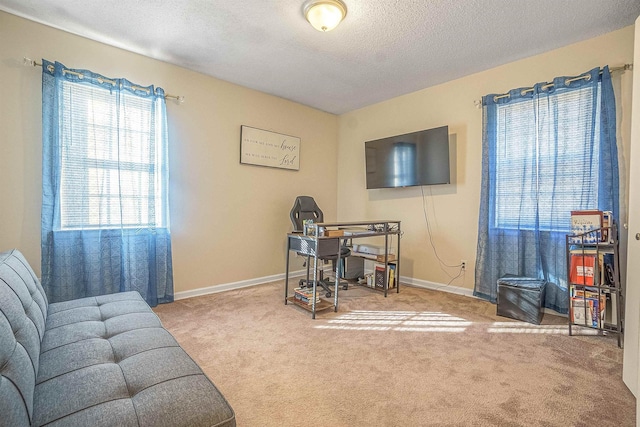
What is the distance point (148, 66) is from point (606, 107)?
168 inches

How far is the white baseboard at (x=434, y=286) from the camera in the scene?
3.56 m

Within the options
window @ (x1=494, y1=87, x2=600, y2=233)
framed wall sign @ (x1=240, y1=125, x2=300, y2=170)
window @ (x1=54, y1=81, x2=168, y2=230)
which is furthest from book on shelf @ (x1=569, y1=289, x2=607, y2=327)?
window @ (x1=54, y1=81, x2=168, y2=230)

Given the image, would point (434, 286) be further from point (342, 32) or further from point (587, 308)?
point (342, 32)

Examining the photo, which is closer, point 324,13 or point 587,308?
point 324,13

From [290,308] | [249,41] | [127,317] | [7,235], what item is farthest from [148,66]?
[290,308]

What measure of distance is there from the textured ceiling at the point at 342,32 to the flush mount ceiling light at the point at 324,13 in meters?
0.09

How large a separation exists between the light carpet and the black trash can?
87mm

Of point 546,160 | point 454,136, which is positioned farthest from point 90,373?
point 454,136

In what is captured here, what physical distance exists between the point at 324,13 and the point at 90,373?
252 centimetres

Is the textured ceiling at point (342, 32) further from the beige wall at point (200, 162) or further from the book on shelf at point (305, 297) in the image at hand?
the book on shelf at point (305, 297)

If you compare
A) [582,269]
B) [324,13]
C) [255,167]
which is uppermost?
[324,13]

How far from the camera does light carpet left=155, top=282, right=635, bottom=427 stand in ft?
4.99

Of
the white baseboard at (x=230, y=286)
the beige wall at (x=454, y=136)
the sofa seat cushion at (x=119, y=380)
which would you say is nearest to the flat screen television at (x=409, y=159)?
the beige wall at (x=454, y=136)

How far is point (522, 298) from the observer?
108 inches
